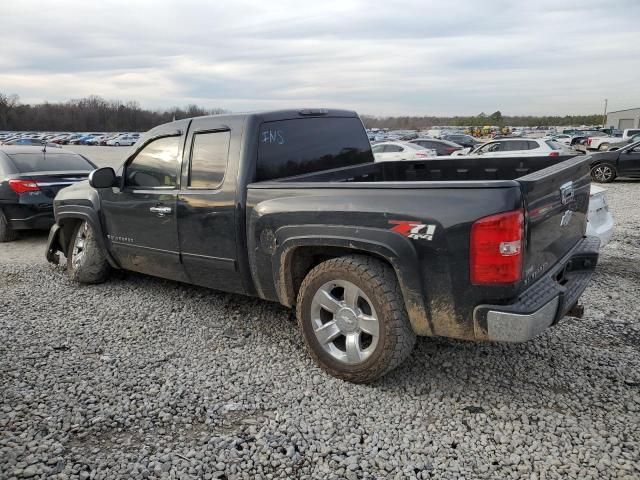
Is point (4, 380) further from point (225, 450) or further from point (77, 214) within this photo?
point (77, 214)

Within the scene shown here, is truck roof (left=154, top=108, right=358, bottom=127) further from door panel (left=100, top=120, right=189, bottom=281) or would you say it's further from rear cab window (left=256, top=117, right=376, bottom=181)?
door panel (left=100, top=120, right=189, bottom=281)

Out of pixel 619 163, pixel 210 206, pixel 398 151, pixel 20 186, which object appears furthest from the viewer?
pixel 398 151

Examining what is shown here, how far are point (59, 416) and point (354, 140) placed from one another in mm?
3418

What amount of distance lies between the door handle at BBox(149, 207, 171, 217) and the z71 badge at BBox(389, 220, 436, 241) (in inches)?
88.0

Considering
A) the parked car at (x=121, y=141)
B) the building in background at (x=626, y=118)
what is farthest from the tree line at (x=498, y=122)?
the parked car at (x=121, y=141)

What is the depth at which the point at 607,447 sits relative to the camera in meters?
2.71

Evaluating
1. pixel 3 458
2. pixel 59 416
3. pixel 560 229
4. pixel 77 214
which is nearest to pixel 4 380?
pixel 59 416

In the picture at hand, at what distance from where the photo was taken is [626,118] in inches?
3162

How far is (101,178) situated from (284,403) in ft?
9.51

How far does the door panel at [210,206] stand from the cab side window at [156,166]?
0.55 feet

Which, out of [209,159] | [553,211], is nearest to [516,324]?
[553,211]

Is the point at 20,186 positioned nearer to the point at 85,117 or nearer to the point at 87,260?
the point at 87,260

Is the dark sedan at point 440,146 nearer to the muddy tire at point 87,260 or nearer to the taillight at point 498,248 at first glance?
the muddy tire at point 87,260

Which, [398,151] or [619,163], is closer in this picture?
[619,163]
